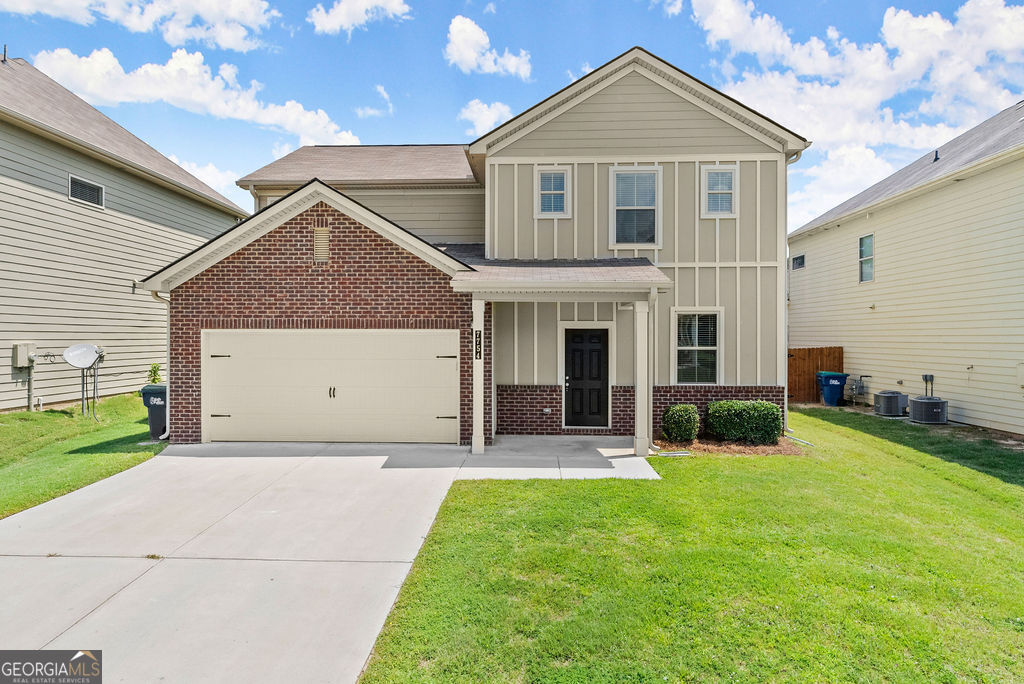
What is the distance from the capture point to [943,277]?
12281 millimetres

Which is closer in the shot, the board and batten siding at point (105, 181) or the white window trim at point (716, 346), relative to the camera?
the white window trim at point (716, 346)

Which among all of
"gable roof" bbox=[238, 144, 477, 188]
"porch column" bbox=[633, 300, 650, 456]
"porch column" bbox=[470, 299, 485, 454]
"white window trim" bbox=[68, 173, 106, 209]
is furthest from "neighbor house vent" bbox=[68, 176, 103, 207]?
"porch column" bbox=[633, 300, 650, 456]

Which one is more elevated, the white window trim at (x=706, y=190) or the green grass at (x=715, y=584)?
the white window trim at (x=706, y=190)

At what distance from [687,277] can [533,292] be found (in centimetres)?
382

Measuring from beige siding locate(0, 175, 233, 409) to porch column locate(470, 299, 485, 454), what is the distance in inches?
398

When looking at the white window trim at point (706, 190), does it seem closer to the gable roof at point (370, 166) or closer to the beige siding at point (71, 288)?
the gable roof at point (370, 166)

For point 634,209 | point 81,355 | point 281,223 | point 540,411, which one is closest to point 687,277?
point 634,209

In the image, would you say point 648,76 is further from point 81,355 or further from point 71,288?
point 71,288

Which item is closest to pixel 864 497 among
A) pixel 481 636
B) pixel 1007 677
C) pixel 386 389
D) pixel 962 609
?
pixel 962 609

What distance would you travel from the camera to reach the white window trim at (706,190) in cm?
1052

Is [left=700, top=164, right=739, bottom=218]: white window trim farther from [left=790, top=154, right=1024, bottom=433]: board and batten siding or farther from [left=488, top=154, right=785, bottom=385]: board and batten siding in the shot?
[left=790, top=154, right=1024, bottom=433]: board and batten siding

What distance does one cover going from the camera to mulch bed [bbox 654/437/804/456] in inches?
363

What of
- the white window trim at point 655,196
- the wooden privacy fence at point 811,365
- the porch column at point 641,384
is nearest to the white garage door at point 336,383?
the porch column at point 641,384

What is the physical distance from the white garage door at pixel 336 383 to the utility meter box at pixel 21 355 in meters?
4.84
